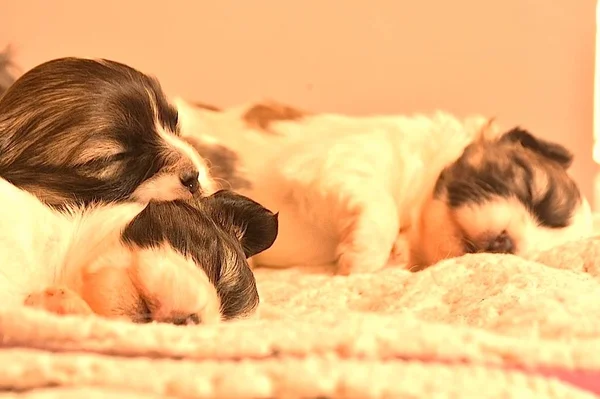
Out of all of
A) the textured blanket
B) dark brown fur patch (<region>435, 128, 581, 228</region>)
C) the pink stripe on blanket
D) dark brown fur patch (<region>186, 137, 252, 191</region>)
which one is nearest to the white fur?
the textured blanket

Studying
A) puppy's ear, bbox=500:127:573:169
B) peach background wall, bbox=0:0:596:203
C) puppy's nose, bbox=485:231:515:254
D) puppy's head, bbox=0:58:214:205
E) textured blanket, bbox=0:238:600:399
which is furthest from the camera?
peach background wall, bbox=0:0:596:203

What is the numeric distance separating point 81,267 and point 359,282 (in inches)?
23.1

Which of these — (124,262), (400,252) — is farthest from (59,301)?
(400,252)

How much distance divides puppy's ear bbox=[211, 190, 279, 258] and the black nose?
0.04 meters

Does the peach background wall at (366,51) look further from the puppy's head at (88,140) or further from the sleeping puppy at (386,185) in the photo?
the puppy's head at (88,140)

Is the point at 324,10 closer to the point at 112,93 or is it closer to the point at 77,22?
the point at 77,22

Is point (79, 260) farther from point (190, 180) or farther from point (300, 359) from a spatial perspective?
point (300, 359)

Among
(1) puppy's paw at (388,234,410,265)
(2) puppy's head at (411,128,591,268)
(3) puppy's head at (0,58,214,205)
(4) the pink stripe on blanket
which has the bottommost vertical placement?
(1) puppy's paw at (388,234,410,265)

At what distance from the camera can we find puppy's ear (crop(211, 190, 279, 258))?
1.35 metres

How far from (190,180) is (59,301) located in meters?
0.48

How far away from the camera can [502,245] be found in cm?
190

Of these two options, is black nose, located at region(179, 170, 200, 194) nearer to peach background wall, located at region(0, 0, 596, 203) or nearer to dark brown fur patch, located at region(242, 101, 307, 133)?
dark brown fur patch, located at region(242, 101, 307, 133)

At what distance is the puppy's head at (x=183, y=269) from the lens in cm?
104

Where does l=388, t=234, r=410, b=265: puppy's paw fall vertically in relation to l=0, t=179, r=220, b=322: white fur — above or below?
below
